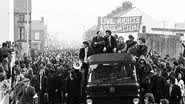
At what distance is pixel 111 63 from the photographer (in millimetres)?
13453

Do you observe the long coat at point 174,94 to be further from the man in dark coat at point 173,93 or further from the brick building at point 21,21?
the brick building at point 21,21

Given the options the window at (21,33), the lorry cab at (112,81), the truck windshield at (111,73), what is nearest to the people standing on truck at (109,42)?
the lorry cab at (112,81)

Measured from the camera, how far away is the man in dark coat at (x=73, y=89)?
52.7 ft

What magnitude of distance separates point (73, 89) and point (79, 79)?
47 cm

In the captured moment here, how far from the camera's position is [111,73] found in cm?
1317

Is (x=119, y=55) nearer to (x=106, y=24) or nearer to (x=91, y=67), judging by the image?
(x=91, y=67)

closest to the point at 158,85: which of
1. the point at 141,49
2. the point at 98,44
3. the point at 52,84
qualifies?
the point at 141,49

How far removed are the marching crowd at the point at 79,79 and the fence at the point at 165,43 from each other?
16.9m

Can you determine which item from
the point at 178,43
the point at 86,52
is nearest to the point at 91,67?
the point at 86,52

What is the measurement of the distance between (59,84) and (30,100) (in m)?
5.79

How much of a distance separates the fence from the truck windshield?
22714 millimetres

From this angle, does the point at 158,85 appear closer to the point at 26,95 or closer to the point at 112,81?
the point at 112,81

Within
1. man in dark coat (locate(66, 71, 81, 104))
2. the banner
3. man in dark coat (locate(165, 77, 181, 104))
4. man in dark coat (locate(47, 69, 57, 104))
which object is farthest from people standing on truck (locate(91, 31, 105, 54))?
the banner

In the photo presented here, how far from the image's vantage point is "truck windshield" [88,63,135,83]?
42.8ft
